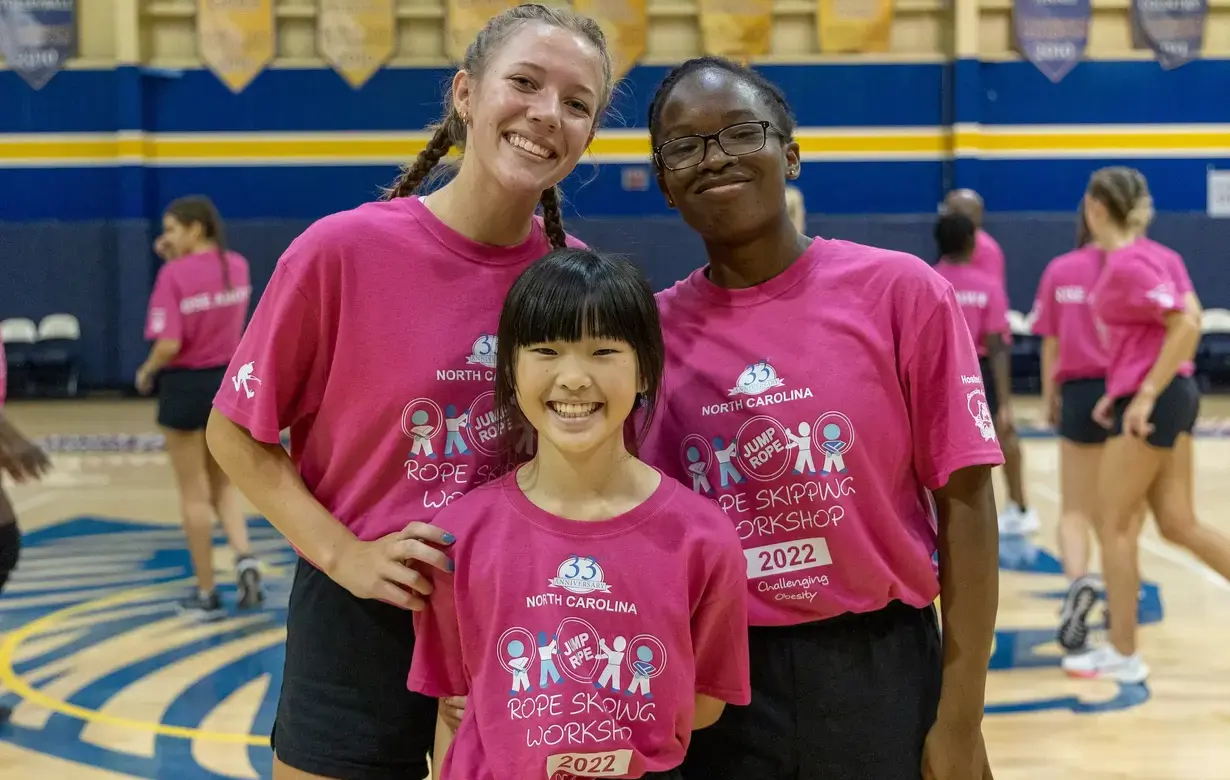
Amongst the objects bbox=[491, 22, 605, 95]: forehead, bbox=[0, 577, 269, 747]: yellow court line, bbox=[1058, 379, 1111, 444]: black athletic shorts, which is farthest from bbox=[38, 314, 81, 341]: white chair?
bbox=[491, 22, 605, 95]: forehead

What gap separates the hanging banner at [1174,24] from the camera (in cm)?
1307

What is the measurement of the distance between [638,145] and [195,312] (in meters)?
8.38

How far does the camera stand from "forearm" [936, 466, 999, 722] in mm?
1725

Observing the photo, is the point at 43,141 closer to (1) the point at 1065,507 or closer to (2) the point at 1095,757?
(1) the point at 1065,507

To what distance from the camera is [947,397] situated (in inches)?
66.9

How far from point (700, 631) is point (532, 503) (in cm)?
29

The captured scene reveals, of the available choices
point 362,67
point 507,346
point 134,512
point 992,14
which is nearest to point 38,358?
point 362,67

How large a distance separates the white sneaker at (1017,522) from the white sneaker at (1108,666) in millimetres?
2262

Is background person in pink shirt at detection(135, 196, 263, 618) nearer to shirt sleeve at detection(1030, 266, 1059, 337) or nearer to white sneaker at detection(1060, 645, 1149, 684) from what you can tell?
white sneaker at detection(1060, 645, 1149, 684)

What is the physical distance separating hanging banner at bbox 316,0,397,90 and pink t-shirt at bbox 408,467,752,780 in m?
12.4

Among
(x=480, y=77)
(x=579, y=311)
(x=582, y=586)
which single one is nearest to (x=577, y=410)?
(x=579, y=311)

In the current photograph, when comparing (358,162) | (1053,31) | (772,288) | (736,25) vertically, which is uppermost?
(736,25)

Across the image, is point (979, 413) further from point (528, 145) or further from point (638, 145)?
point (638, 145)

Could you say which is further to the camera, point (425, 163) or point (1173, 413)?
point (1173, 413)
